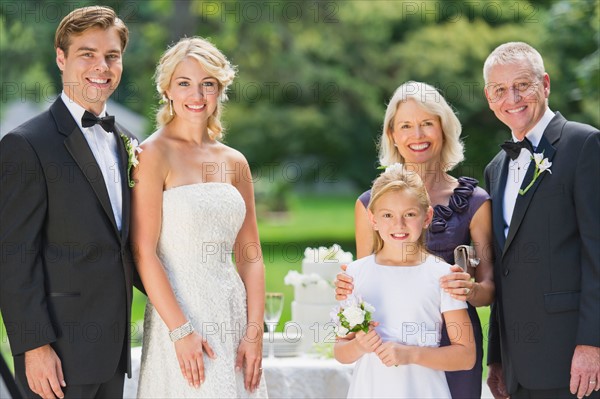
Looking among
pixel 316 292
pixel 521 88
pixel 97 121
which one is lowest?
pixel 316 292

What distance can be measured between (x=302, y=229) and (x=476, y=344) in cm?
2342

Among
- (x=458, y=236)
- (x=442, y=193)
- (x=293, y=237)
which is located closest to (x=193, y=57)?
(x=442, y=193)

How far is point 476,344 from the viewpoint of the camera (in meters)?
4.03

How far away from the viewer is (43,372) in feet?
12.1

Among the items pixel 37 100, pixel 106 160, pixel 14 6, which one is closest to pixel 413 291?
pixel 106 160

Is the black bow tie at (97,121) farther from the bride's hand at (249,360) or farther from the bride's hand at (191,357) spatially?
the bride's hand at (249,360)

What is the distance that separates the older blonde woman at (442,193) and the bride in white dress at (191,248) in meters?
0.67

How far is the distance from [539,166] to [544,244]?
348 millimetres

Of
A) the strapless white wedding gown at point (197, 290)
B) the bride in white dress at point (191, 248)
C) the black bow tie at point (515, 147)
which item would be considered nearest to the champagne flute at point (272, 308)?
the bride in white dress at point (191, 248)

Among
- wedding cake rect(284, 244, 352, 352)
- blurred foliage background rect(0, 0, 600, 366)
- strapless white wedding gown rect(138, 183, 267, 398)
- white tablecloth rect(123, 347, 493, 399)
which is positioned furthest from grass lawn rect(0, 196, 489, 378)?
strapless white wedding gown rect(138, 183, 267, 398)

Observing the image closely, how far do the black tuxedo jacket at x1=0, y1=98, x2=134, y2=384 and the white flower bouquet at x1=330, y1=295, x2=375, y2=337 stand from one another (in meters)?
0.97

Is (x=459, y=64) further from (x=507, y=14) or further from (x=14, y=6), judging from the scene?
(x=14, y=6)

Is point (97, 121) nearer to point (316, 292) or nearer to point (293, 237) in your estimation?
point (316, 292)

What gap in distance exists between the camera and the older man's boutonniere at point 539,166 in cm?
386
